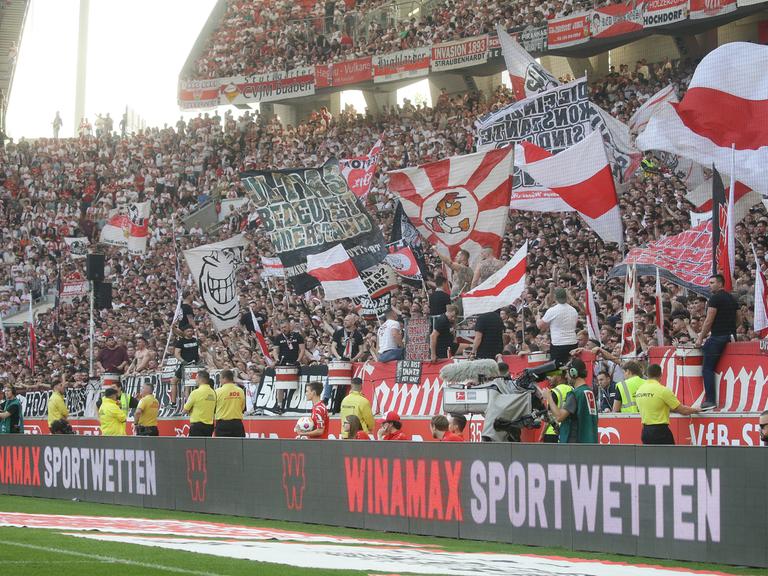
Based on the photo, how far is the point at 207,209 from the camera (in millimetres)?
39469

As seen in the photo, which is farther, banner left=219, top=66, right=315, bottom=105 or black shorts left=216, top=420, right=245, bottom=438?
banner left=219, top=66, right=315, bottom=105

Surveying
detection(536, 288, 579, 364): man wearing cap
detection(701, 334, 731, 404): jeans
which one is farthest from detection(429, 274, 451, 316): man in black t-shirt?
detection(701, 334, 731, 404): jeans

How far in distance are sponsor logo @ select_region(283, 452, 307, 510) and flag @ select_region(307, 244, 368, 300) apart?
537cm

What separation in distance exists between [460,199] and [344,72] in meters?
24.1

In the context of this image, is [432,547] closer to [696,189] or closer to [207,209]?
[696,189]

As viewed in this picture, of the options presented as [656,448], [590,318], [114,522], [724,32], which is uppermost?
[724,32]

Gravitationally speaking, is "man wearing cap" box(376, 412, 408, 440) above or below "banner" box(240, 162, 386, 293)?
below

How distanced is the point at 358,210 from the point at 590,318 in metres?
5.13

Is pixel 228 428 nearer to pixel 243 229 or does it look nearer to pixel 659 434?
pixel 659 434

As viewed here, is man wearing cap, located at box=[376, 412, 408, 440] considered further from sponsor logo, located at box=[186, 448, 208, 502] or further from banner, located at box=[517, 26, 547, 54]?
banner, located at box=[517, 26, 547, 54]

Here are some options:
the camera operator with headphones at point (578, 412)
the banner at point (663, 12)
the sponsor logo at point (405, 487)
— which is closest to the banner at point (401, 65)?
the banner at point (663, 12)

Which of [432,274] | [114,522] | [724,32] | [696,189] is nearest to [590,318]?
[696,189]

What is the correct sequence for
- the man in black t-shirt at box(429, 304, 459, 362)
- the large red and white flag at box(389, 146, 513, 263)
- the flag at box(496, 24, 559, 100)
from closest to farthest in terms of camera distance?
the man in black t-shirt at box(429, 304, 459, 362), the large red and white flag at box(389, 146, 513, 263), the flag at box(496, 24, 559, 100)

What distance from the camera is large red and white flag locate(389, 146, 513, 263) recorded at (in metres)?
18.4
